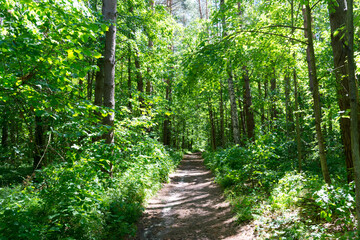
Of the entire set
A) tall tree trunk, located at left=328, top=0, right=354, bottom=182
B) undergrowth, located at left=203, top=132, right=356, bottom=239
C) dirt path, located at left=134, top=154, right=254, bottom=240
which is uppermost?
tall tree trunk, located at left=328, top=0, right=354, bottom=182

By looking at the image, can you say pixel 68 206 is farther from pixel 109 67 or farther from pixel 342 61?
pixel 342 61

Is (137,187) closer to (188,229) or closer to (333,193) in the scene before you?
(188,229)

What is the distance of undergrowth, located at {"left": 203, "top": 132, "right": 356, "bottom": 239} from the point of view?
3.39m

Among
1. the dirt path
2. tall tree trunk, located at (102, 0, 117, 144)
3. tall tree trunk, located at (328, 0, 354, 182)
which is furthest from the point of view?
tall tree trunk, located at (102, 0, 117, 144)

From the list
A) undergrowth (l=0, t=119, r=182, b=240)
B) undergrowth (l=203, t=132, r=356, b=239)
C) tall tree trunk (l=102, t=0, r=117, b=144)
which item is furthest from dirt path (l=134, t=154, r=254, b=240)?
tall tree trunk (l=102, t=0, r=117, b=144)

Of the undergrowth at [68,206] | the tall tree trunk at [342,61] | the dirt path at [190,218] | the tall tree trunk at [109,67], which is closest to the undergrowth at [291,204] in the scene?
the dirt path at [190,218]

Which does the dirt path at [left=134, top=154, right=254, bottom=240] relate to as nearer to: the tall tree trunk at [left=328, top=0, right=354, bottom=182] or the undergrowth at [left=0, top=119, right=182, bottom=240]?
the undergrowth at [left=0, top=119, right=182, bottom=240]

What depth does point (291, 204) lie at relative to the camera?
494 cm

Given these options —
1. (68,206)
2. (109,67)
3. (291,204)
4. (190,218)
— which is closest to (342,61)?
(291,204)

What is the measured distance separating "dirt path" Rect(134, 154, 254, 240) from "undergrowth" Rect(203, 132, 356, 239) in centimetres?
38

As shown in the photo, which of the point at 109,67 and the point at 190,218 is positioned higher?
the point at 109,67

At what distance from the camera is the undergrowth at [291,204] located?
133 inches

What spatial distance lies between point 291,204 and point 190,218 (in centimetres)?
274

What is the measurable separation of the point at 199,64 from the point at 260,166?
15.7 ft
